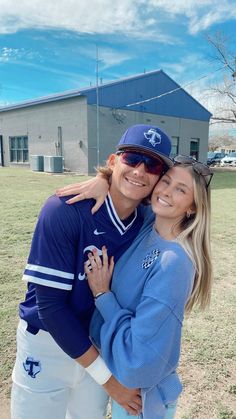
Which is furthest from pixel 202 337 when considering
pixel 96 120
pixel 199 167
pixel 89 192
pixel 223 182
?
pixel 96 120

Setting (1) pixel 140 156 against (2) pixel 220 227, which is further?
(2) pixel 220 227

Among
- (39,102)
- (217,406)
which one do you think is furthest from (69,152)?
(217,406)

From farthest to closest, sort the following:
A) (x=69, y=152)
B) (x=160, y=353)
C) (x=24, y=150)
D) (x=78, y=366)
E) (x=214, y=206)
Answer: (x=24, y=150)
(x=69, y=152)
(x=214, y=206)
(x=78, y=366)
(x=160, y=353)

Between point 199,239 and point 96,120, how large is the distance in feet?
58.8

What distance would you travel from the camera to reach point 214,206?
31.4 feet

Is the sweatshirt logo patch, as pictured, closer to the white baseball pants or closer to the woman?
the woman

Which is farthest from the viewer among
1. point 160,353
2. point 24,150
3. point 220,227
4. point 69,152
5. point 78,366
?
point 24,150

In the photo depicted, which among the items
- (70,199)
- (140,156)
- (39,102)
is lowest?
(70,199)

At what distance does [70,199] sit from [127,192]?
254mm

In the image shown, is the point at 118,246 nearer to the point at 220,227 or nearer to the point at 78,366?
the point at 78,366

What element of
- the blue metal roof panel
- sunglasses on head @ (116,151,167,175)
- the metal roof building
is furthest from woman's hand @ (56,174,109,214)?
the blue metal roof panel

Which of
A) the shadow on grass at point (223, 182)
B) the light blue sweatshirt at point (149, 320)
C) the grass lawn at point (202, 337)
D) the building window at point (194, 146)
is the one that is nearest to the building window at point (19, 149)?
the building window at point (194, 146)

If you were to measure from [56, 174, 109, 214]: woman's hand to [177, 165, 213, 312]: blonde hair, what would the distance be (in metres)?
0.37

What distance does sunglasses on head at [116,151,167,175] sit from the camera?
147cm
